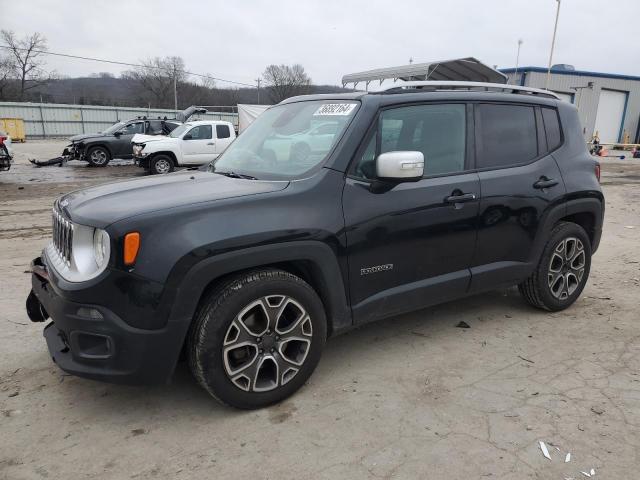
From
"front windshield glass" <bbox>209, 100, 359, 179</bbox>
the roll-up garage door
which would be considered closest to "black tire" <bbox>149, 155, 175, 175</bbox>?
"front windshield glass" <bbox>209, 100, 359, 179</bbox>

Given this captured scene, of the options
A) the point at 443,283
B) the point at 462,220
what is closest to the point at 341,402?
the point at 443,283

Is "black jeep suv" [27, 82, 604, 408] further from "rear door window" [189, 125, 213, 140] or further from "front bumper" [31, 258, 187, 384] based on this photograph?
"rear door window" [189, 125, 213, 140]

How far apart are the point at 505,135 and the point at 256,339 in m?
2.56

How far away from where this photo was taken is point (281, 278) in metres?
2.82

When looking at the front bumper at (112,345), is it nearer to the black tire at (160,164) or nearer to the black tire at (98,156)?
the black tire at (160,164)

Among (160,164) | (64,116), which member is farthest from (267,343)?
(64,116)

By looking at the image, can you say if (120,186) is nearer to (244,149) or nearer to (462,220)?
(244,149)

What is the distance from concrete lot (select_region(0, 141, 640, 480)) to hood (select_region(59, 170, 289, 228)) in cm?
117

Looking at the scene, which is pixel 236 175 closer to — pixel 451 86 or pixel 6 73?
pixel 451 86

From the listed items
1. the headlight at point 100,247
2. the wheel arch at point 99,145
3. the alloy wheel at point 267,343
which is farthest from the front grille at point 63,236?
the wheel arch at point 99,145

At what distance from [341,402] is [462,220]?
1532 mm

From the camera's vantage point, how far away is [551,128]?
423cm

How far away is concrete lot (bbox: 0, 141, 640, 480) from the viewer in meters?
2.46

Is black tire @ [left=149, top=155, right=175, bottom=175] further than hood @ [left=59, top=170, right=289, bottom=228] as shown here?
Yes
